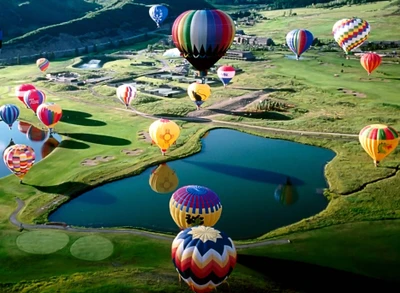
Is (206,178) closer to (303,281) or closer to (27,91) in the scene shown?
(303,281)

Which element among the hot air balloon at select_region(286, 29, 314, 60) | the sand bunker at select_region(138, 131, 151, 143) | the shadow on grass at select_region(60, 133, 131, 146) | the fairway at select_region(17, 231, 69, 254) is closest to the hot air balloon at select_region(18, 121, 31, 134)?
the shadow on grass at select_region(60, 133, 131, 146)

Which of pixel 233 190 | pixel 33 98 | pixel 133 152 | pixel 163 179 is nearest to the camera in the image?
pixel 233 190

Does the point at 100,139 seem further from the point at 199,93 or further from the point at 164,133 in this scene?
the point at 199,93

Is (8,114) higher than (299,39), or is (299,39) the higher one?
(299,39)

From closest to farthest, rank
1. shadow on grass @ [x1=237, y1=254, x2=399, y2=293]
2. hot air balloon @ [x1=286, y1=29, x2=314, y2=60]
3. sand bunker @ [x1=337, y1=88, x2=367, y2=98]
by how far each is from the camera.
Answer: shadow on grass @ [x1=237, y1=254, x2=399, y2=293], sand bunker @ [x1=337, y1=88, x2=367, y2=98], hot air balloon @ [x1=286, y1=29, x2=314, y2=60]

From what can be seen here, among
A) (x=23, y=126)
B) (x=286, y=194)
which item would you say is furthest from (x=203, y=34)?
(x=23, y=126)

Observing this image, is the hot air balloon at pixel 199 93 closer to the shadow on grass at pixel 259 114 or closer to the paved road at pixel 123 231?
the shadow on grass at pixel 259 114

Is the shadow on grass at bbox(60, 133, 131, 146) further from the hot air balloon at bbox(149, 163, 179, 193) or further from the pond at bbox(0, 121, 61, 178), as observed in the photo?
the hot air balloon at bbox(149, 163, 179, 193)
